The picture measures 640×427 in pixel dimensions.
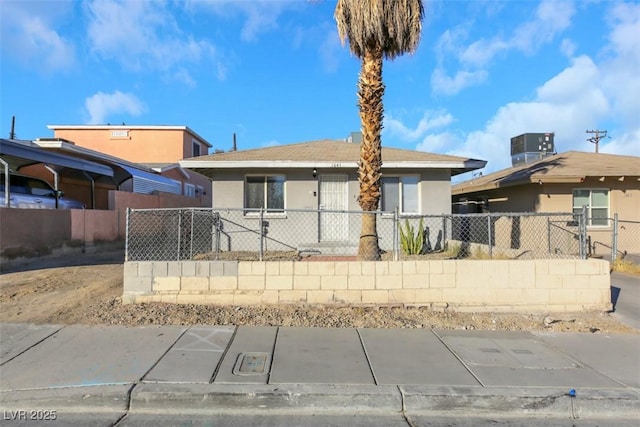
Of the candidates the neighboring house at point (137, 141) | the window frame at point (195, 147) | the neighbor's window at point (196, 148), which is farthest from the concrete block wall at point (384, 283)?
the neighbor's window at point (196, 148)

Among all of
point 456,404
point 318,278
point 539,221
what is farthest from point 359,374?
point 539,221

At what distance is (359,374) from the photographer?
4367mm

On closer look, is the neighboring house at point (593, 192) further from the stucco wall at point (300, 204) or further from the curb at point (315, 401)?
the curb at point (315, 401)

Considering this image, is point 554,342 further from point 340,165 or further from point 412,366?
point 340,165

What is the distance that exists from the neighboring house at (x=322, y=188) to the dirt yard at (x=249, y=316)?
227 inches

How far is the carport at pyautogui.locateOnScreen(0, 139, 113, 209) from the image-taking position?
11.7 metres

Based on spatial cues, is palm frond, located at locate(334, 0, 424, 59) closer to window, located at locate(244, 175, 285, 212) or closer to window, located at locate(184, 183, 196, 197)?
window, located at locate(244, 175, 285, 212)

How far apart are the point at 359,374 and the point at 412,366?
0.66 metres

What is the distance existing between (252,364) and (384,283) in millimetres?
2760

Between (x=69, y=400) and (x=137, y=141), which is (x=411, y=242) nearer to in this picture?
(x=69, y=400)

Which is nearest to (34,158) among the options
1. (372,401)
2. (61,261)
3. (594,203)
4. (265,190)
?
(61,261)

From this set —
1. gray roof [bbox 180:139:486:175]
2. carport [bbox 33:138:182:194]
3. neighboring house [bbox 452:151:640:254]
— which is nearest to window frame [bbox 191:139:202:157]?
carport [bbox 33:138:182:194]

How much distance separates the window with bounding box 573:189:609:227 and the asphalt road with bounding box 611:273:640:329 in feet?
14.8

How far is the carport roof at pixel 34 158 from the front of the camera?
1192 cm
